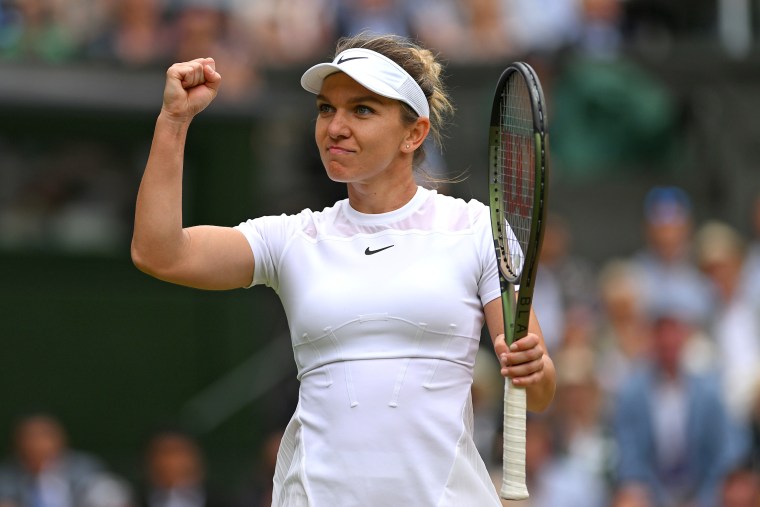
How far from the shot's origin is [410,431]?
3859 millimetres

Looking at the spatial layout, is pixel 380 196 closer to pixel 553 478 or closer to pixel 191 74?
pixel 191 74

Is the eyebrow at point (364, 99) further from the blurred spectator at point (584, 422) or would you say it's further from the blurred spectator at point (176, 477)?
the blurred spectator at point (176, 477)

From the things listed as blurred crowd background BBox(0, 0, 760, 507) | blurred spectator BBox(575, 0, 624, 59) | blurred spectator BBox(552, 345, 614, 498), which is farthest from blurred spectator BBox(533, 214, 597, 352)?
blurred spectator BBox(575, 0, 624, 59)

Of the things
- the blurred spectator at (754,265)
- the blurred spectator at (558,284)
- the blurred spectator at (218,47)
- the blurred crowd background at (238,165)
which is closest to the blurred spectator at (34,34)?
the blurred crowd background at (238,165)

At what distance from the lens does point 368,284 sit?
394cm

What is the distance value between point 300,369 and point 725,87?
734cm

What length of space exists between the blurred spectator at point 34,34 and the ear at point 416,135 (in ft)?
21.0

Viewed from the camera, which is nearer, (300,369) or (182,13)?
(300,369)

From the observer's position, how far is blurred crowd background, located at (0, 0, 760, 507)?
400 inches

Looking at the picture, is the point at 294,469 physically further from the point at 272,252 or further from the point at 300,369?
the point at 272,252

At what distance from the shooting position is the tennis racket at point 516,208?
387cm

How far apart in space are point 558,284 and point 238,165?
2539 millimetres

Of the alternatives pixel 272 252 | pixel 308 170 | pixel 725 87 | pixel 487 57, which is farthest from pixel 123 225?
pixel 272 252

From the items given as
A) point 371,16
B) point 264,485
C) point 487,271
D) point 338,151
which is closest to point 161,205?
point 338,151
